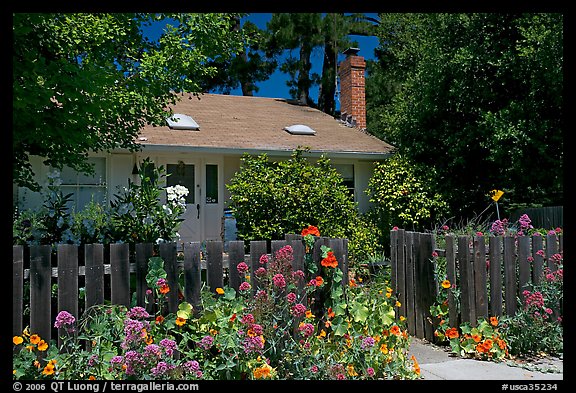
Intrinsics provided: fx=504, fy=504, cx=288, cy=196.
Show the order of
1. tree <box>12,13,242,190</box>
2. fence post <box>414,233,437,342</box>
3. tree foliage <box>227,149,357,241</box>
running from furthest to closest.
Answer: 1. tree foliage <box>227,149,357,241</box>
2. fence post <box>414,233,437,342</box>
3. tree <box>12,13,242,190</box>

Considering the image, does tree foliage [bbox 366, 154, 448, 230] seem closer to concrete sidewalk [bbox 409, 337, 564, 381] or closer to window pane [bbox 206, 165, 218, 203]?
window pane [bbox 206, 165, 218, 203]

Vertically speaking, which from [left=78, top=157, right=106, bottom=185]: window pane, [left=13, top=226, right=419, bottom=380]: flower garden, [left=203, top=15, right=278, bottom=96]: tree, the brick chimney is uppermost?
[left=203, top=15, right=278, bottom=96]: tree

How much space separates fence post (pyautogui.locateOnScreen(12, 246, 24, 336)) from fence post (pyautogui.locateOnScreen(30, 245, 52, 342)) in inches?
2.7

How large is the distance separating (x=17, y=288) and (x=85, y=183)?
7308mm

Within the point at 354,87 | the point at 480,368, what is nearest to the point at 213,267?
the point at 480,368

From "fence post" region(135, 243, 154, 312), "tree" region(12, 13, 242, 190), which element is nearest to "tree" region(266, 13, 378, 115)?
"tree" region(12, 13, 242, 190)

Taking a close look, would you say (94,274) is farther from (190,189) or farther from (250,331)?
(190,189)

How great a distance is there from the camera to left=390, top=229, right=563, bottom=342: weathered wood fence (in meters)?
5.06

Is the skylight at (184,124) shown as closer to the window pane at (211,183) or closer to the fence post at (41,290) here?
the window pane at (211,183)

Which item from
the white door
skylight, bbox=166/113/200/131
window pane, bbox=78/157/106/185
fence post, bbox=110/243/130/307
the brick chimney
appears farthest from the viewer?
the brick chimney
